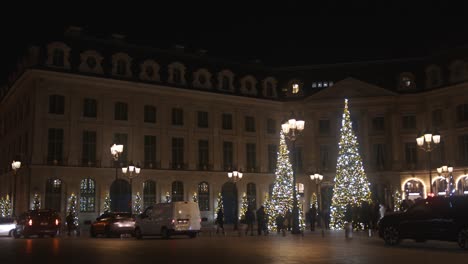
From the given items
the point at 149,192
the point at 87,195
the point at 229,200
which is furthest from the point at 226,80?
the point at 87,195

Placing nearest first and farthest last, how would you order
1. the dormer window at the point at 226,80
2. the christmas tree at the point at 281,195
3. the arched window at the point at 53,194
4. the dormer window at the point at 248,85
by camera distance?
1. the christmas tree at the point at 281,195
2. the arched window at the point at 53,194
3. the dormer window at the point at 226,80
4. the dormer window at the point at 248,85

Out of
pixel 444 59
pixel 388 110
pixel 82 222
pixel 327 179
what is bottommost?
pixel 82 222

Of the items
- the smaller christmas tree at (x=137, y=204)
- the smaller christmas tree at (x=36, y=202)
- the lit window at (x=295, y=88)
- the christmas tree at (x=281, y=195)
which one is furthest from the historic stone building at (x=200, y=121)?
the christmas tree at (x=281, y=195)

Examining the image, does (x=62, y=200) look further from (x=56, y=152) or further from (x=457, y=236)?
(x=457, y=236)

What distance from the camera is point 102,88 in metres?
49.3

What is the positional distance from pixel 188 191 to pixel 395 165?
18.4 m

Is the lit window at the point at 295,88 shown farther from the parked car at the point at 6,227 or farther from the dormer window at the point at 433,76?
the parked car at the point at 6,227

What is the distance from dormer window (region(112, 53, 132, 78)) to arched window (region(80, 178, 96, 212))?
9061 millimetres

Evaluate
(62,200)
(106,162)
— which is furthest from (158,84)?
(62,200)

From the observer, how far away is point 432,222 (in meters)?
19.2

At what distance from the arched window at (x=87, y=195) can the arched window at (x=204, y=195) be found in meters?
9.56

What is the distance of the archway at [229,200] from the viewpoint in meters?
55.1

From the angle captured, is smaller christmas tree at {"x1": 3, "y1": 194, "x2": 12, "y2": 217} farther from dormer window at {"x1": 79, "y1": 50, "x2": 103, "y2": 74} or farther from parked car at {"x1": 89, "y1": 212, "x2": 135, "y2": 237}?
parked car at {"x1": 89, "y1": 212, "x2": 135, "y2": 237}

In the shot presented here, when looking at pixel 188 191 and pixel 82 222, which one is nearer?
pixel 82 222
